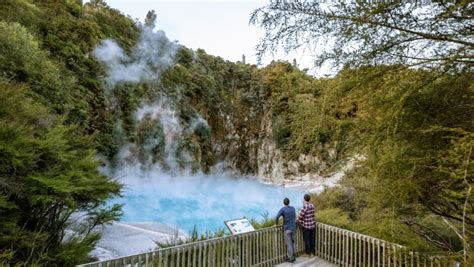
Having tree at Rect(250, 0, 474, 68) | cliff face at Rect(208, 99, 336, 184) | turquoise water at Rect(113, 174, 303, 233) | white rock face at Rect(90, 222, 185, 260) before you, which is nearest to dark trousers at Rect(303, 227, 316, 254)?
white rock face at Rect(90, 222, 185, 260)

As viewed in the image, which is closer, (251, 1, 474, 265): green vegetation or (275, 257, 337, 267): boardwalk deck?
(251, 1, 474, 265): green vegetation

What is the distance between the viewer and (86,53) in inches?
724

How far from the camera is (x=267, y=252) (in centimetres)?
645

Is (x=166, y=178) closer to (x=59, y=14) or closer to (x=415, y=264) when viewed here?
(x=59, y=14)

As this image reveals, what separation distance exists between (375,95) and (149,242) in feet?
23.6

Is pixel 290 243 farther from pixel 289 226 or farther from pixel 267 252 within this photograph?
pixel 267 252

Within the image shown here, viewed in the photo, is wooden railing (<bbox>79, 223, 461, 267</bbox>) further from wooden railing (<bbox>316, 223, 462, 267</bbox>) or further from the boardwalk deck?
the boardwalk deck

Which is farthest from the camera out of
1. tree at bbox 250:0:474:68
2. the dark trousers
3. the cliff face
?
the cliff face

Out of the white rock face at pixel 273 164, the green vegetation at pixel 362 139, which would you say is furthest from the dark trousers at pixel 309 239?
the white rock face at pixel 273 164

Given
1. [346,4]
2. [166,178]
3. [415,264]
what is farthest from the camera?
[166,178]

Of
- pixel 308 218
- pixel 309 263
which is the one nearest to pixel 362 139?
pixel 308 218

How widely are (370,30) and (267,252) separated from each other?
15.8ft

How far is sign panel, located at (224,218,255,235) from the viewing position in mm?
6009

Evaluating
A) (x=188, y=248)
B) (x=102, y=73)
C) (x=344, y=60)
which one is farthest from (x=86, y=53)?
(x=344, y=60)
